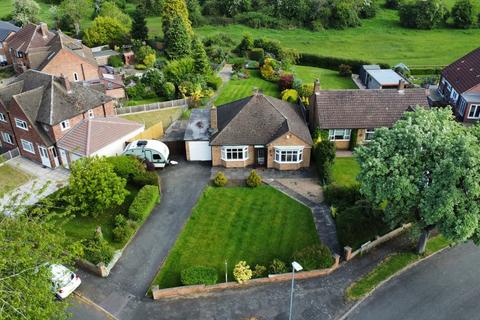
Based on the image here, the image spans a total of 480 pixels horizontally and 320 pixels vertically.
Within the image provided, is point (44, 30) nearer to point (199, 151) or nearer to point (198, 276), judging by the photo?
point (199, 151)

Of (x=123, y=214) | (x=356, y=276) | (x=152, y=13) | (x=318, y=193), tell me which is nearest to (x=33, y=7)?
(x=152, y=13)

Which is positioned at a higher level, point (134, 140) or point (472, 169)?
point (472, 169)

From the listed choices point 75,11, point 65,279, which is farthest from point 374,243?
point 75,11

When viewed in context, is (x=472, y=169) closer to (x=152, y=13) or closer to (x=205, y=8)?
(x=205, y=8)

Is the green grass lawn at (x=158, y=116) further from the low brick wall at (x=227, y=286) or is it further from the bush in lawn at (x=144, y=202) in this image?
A: the low brick wall at (x=227, y=286)

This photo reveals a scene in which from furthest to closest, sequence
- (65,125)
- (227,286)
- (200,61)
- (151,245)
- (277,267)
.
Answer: (200,61)
(65,125)
(151,245)
(277,267)
(227,286)

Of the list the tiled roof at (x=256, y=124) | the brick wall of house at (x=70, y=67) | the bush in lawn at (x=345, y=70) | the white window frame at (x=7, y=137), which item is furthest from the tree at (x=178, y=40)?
the white window frame at (x=7, y=137)
